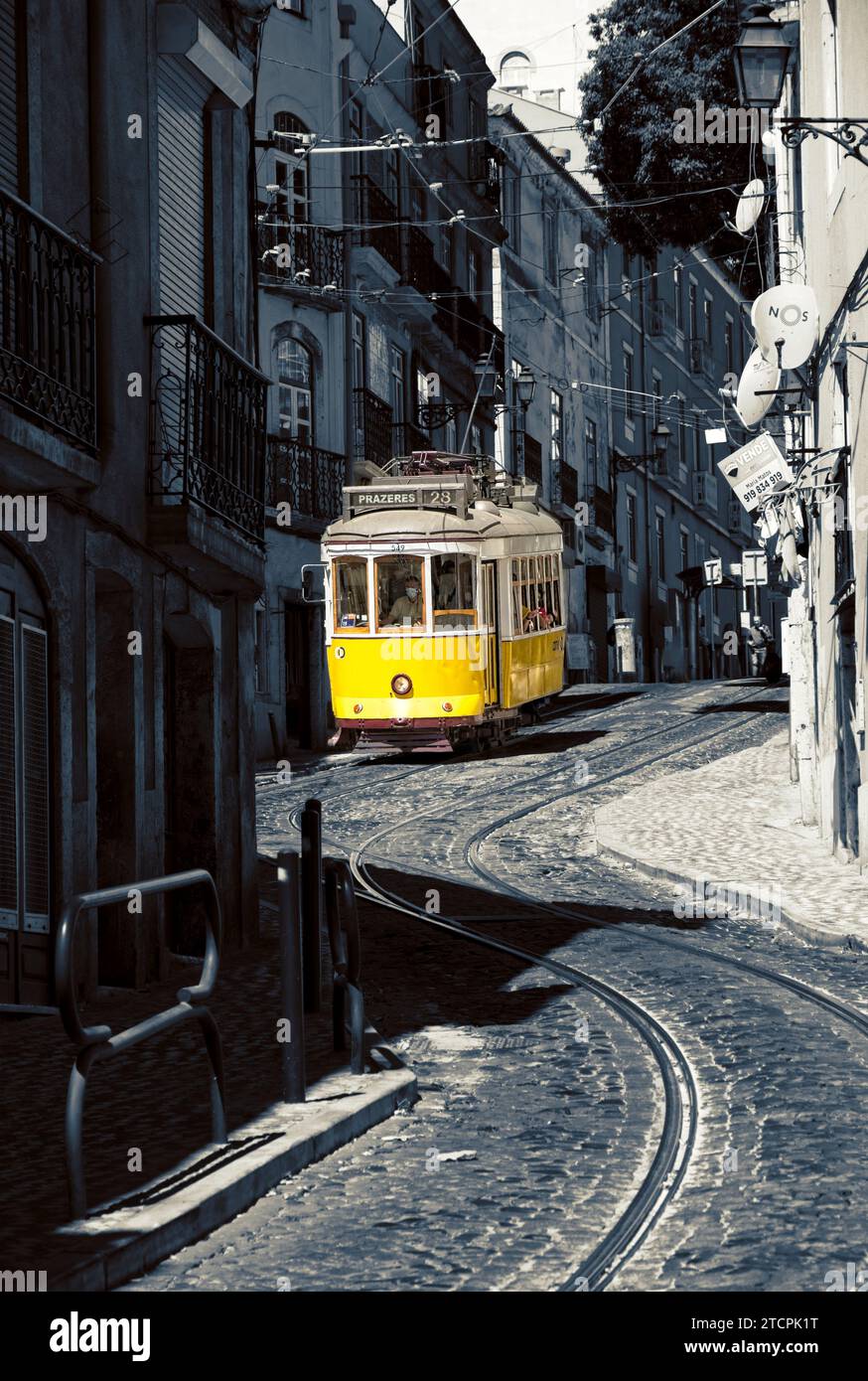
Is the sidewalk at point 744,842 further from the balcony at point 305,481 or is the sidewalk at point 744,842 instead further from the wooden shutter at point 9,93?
the balcony at point 305,481

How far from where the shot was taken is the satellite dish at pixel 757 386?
20.4 metres

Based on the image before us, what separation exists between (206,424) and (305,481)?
1988 cm

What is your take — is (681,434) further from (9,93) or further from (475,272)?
(9,93)

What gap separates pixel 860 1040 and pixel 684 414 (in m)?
48.8

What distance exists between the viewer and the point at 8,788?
10.9 metres

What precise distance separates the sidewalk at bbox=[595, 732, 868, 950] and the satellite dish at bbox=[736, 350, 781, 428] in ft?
12.8

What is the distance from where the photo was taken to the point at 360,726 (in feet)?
85.8

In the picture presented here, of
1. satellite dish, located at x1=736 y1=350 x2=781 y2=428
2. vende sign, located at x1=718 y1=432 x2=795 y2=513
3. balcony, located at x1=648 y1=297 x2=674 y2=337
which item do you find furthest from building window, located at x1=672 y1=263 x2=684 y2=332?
vende sign, located at x1=718 y1=432 x2=795 y2=513

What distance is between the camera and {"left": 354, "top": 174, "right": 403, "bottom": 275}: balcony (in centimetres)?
3550

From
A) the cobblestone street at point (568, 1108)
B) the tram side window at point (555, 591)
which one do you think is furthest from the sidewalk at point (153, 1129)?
the tram side window at point (555, 591)

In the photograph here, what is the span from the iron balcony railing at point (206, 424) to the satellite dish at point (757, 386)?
22.6ft

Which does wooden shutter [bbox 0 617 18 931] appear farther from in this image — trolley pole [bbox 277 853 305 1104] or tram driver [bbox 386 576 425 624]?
tram driver [bbox 386 576 425 624]

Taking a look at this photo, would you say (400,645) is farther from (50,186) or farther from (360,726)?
(50,186)
